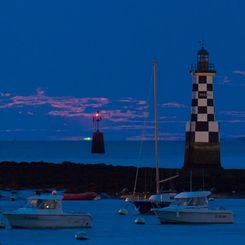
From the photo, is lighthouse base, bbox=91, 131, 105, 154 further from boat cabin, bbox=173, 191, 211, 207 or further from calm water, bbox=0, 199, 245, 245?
boat cabin, bbox=173, 191, 211, 207

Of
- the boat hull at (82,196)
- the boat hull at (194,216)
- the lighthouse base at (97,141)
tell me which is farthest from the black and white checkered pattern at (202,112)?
the lighthouse base at (97,141)

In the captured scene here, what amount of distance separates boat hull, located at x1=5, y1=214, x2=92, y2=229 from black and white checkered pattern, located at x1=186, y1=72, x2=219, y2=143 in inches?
598

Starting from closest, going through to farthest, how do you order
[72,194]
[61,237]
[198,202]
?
[61,237]
[198,202]
[72,194]

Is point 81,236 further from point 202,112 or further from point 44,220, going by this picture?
point 202,112

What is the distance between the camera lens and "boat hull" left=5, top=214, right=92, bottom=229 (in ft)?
112

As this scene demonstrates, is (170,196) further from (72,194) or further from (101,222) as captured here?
(72,194)

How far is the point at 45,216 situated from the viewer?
112 feet

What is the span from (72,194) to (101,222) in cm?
979

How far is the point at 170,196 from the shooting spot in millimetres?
38125

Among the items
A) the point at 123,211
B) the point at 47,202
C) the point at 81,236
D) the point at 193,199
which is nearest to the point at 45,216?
the point at 47,202

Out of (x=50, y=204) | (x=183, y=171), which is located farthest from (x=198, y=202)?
(x=183, y=171)

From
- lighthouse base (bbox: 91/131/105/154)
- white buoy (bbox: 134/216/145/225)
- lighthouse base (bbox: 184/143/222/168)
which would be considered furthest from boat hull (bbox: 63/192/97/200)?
lighthouse base (bbox: 91/131/105/154)

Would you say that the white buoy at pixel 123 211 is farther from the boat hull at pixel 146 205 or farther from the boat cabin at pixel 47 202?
the boat cabin at pixel 47 202

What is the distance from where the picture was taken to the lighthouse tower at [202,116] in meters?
48.8
